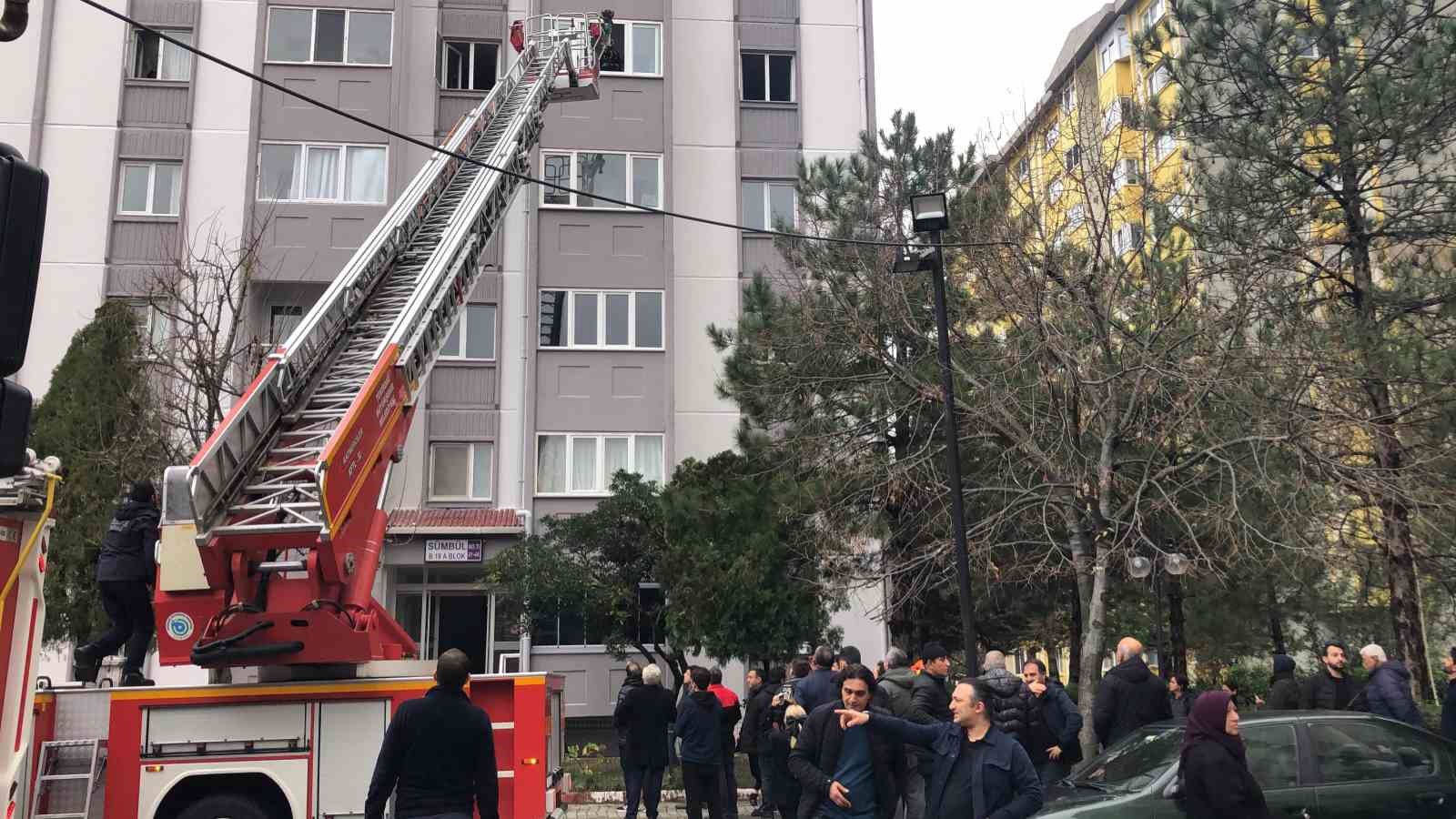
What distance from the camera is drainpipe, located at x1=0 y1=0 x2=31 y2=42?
199 inches

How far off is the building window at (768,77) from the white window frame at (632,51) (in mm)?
2081

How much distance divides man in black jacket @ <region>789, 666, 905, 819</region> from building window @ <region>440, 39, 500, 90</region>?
24.1 meters

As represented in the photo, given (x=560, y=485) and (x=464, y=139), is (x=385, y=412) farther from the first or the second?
(x=560, y=485)

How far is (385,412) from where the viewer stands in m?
10.4

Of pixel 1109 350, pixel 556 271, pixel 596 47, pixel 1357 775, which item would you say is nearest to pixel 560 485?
pixel 556 271

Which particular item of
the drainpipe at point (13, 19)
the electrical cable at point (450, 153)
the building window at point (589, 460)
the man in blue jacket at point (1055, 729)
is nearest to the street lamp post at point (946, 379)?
the electrical cable at point (450, 153)

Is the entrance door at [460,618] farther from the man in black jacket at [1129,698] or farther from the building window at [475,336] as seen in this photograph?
the man in black jacket at [1129,698]

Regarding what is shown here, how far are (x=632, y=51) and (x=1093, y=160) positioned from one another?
15.8 m

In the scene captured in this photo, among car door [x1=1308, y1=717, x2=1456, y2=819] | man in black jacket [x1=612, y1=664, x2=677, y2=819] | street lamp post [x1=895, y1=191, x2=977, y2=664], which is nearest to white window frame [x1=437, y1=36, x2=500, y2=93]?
street lamp post [x1=895, y1=191, x2=977, y2=664]

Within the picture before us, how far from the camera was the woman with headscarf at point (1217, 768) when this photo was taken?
5.83 meters

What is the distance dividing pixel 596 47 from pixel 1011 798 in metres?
20.1

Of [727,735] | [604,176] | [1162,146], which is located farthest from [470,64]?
[727,735]

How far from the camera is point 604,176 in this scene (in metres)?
27.4

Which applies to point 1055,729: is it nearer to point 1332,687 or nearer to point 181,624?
point 1332,687
